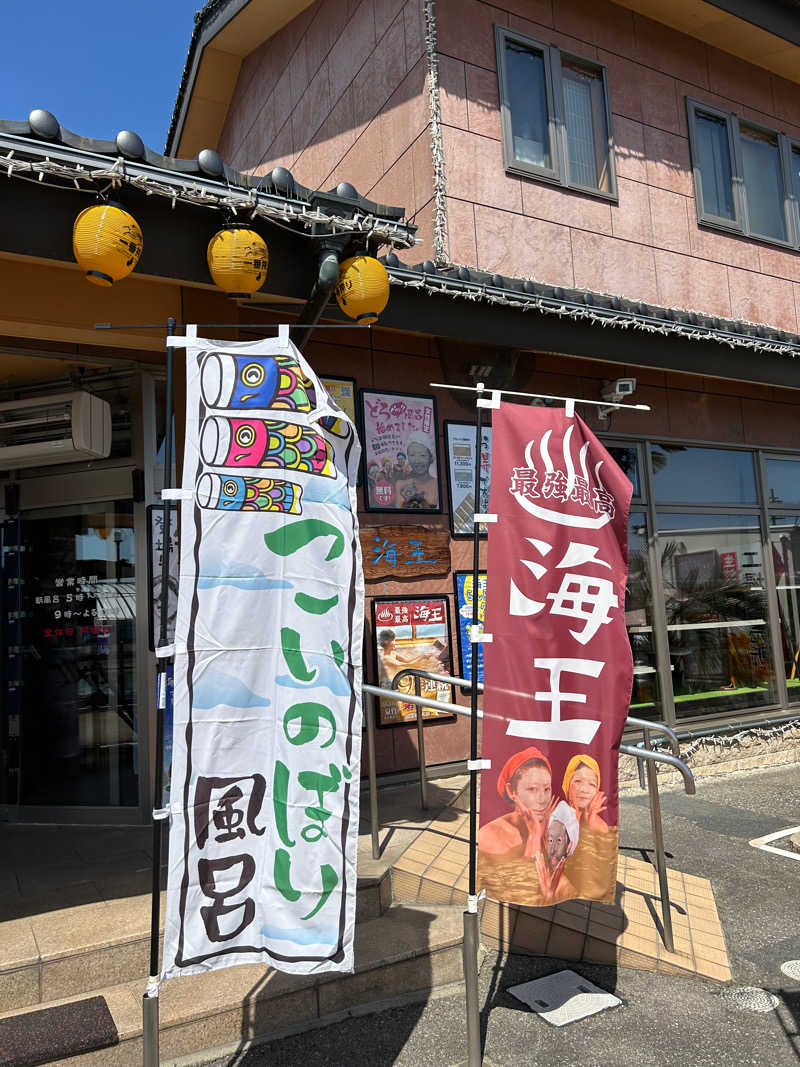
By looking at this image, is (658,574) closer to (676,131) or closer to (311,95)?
(676,131)

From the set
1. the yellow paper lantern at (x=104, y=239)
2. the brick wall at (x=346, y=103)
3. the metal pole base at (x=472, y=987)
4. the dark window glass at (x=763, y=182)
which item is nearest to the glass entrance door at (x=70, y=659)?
the yellow paper lantern at (x=104, y=239)

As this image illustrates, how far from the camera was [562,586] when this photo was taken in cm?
315

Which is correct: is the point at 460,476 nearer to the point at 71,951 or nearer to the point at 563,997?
the point at 563,997

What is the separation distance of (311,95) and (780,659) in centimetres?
809

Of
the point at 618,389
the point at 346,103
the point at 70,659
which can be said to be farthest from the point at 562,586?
the point at 346,103

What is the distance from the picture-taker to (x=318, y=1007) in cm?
331

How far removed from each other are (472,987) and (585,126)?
7699 mm

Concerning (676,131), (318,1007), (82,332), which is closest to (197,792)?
(318,1007)

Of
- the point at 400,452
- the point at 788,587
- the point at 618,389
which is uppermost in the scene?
the point at 618,389

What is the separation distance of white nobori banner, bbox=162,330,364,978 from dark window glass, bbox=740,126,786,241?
26.2 feet

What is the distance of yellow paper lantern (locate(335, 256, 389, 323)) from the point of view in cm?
456

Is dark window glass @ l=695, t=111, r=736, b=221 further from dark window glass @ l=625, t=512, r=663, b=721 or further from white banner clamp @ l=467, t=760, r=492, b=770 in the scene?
white banner clamp @ l=467, t=760, r=492, b=770

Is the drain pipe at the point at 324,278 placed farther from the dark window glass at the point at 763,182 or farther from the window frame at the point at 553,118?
the dark window glass at the point at 763,182

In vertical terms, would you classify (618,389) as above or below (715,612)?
above
